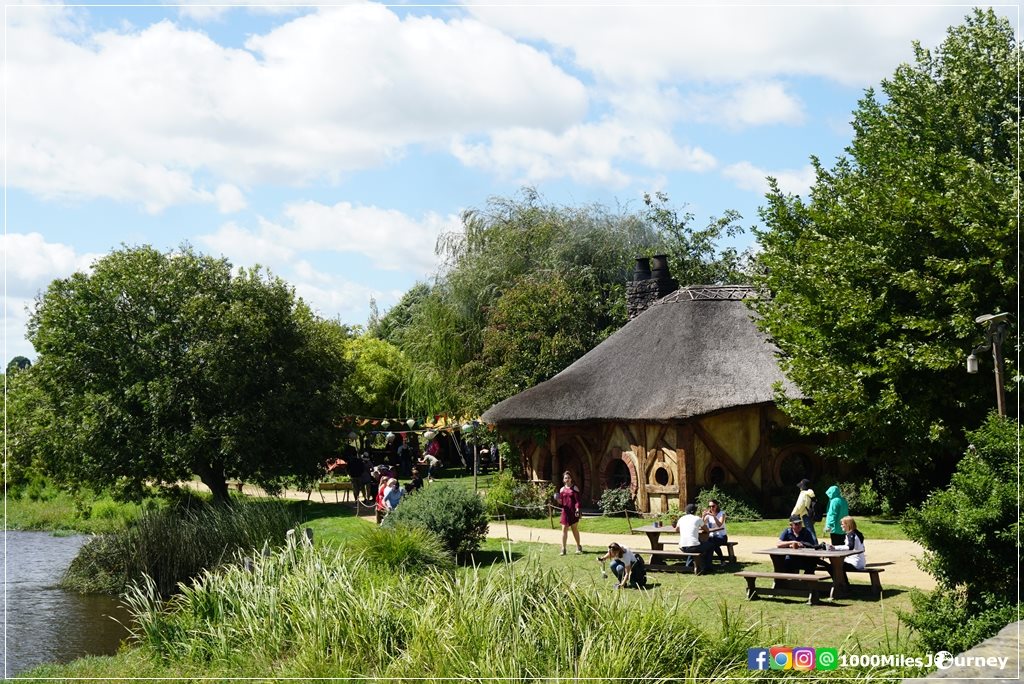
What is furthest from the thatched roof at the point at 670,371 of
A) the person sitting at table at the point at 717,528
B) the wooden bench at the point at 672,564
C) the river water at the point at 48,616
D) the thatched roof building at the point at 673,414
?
the river water at the point at 48,616

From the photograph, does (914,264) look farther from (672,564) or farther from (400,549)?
(400,549)

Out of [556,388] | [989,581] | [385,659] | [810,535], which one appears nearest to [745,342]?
[556,388]

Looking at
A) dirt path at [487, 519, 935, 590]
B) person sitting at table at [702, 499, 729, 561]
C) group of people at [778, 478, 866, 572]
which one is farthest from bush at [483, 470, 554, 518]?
group of people at [778, 478, 866, 572]

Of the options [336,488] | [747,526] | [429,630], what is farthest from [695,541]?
[336,488]

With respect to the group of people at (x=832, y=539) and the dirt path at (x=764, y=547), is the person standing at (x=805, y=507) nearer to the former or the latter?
the group of people at (x=832, y=539)

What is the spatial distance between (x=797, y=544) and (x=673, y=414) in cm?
843

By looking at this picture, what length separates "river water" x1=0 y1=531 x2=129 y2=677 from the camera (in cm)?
1731

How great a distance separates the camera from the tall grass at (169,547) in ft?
72.9

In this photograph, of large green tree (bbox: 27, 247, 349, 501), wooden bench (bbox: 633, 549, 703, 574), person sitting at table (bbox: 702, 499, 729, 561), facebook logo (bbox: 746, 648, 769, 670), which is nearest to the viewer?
A: facebook logo (bbox: 746, 648, 769, 670)

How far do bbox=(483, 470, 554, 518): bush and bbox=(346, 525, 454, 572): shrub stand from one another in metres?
7.89

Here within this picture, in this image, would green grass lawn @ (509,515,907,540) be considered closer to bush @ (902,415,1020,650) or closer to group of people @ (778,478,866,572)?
group of people @ (778,478,866,572)

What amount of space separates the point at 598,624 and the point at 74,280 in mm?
22124

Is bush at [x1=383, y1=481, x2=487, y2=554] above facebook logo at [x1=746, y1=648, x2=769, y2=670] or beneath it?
above

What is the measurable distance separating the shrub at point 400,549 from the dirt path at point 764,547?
2.50 m
